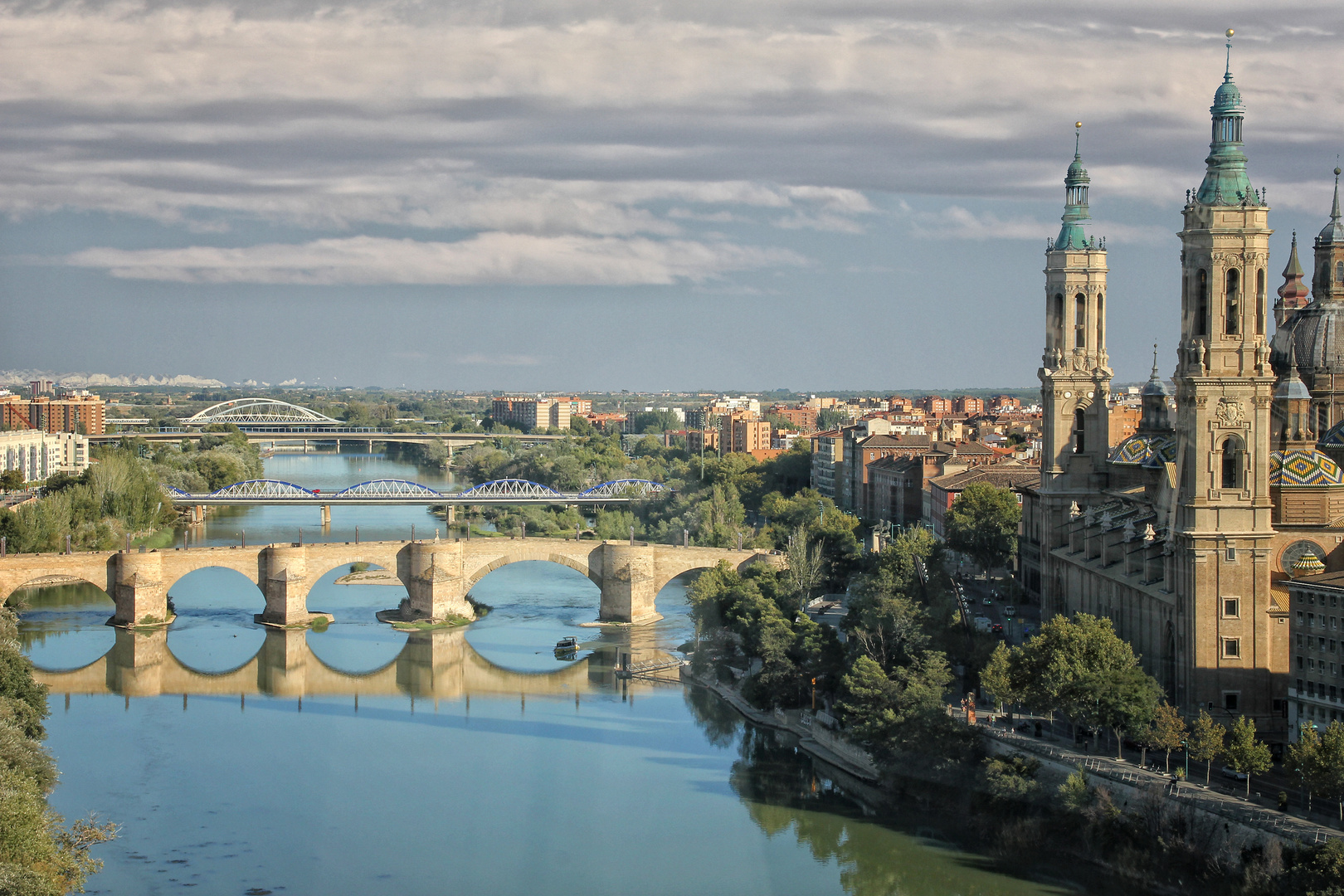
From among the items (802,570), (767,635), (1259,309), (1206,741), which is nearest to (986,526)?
(802,570)

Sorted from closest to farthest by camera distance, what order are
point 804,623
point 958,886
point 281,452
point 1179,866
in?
point 1179,866
point 958,886
point 804,623
point 281,452

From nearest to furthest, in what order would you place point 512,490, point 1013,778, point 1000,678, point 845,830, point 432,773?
point 1013,778 < point 1000,678 < point 845,830 < point 432,773 < point 512,490

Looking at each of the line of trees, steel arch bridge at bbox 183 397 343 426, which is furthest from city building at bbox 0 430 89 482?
steel arch bridge at bbox 183 397 343 426

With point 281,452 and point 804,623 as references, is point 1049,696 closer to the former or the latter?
point 804,623

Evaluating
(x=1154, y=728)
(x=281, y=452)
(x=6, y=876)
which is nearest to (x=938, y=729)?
(x=1154, y=728)

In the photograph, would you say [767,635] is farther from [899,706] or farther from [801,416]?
[801,416]
